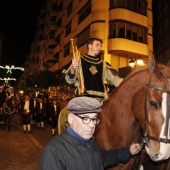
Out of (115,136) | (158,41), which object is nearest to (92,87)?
(115,136)

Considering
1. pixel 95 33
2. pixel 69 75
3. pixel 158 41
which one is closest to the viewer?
pixel 69 75

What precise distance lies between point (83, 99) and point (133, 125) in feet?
4.06

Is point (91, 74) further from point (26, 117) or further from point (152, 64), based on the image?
point (26, 117)

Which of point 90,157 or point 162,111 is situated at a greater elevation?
point 162,111

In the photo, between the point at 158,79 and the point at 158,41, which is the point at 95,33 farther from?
the point at 158,79

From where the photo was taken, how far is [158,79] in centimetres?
282

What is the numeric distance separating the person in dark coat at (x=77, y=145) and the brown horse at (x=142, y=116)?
0.74 meters

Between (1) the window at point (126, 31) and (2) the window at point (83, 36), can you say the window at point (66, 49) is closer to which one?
(2) the window at point (83, 36)

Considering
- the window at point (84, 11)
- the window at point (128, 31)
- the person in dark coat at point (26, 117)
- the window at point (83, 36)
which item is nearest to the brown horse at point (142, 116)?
the person in dark coat at point (26, 117)

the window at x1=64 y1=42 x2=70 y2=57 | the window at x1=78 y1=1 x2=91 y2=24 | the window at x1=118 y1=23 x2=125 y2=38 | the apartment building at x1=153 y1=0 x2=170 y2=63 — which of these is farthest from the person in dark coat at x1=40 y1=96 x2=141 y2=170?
the window at x1=64 y1=42 x2=70 y2=57

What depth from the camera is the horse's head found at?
256 cm

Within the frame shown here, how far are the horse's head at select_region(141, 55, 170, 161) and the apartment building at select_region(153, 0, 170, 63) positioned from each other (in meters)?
33.3

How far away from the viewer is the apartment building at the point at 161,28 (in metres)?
36.0

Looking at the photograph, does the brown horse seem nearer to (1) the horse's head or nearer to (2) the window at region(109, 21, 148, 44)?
(1) the horse's head
